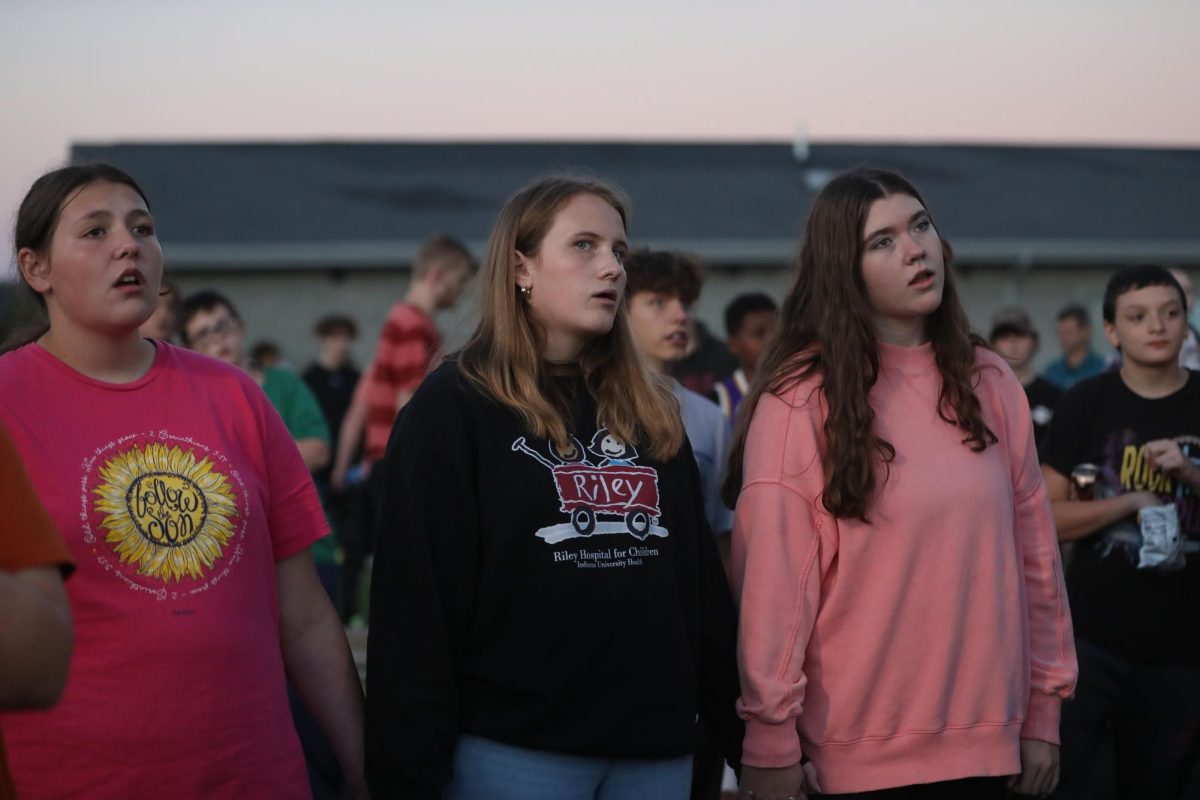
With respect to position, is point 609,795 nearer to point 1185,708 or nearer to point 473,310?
point 473,310

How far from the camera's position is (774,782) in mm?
3193

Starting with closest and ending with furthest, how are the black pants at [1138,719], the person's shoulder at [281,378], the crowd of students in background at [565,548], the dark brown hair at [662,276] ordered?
the crowd of students in background at [565,548], the black pants at [1138,719], the dark brown hair at [662,276], the person's shoulder at [281,378]

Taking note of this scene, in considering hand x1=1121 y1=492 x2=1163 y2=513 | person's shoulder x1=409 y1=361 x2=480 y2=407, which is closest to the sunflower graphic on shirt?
person's shoulder x1=409 y1=361 x2=480 y2=407

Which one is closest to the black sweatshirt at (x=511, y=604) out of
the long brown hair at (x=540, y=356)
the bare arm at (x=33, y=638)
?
the long brown hair at (x=540, y=356)

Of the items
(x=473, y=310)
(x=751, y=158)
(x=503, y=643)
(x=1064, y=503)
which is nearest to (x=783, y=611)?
(x=503, y=643)

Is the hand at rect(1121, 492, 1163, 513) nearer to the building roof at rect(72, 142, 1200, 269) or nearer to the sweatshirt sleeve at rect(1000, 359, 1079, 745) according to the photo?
the sweatshirt sleeve at rect(1000, 359, 1079, 745)

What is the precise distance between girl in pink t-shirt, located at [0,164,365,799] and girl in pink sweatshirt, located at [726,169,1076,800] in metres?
1.08

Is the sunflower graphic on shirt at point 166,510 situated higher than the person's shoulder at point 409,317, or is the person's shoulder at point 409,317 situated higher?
the person's shoulder at point 409,317

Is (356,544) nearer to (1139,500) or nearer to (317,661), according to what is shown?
(1139,500)

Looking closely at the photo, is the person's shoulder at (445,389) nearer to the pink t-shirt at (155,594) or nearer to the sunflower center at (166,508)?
the pink t-shirt at (155,594)

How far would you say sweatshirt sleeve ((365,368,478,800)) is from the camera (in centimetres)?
293

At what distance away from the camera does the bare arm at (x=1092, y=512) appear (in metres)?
4.60

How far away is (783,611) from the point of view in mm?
3254

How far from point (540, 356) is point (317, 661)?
0.91 meters
